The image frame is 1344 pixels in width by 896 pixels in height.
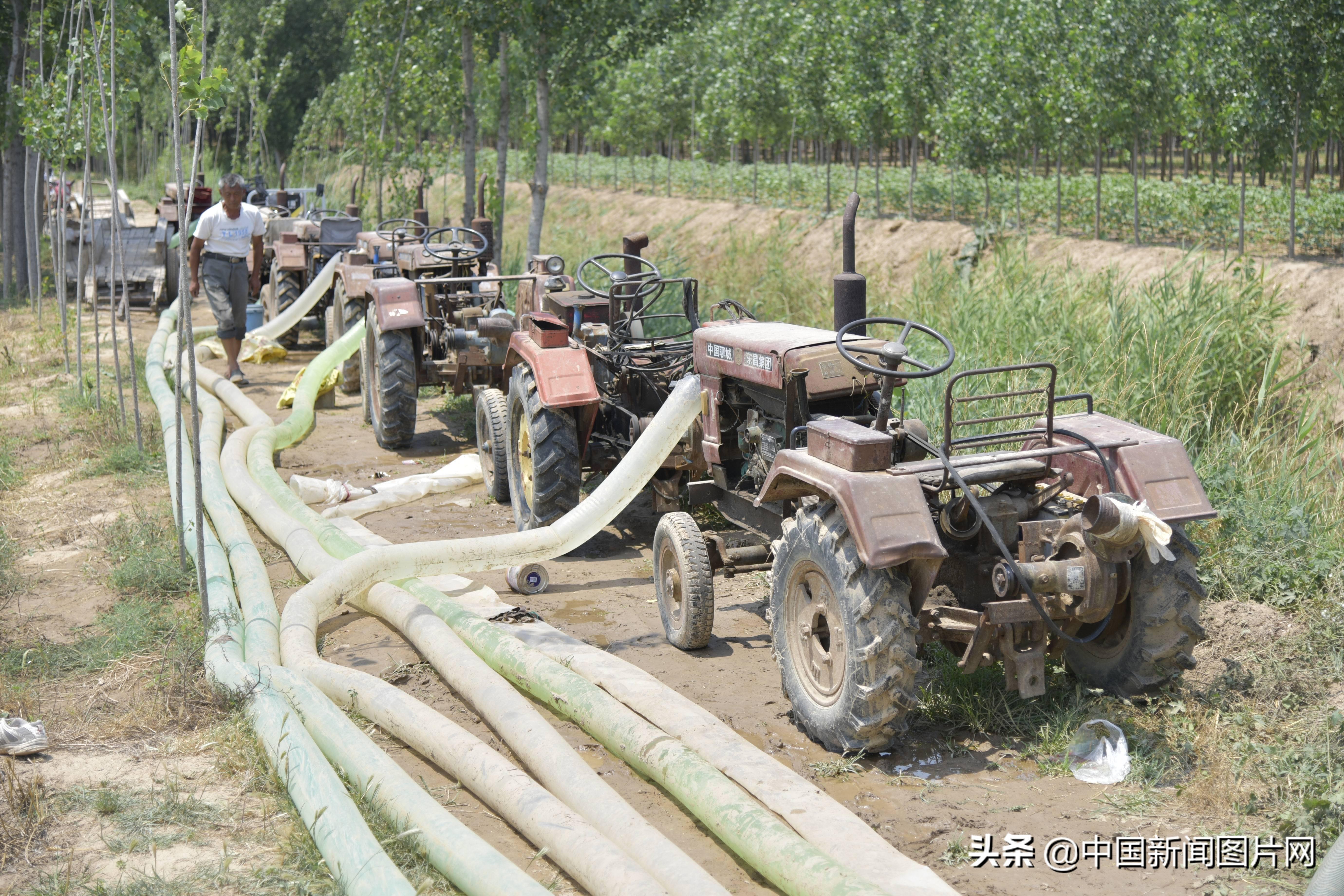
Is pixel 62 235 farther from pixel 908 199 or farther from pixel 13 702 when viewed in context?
pixel 908 199

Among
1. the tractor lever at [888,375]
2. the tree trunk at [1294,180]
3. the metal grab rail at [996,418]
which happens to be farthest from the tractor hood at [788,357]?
the tree trunk at [1294,180]

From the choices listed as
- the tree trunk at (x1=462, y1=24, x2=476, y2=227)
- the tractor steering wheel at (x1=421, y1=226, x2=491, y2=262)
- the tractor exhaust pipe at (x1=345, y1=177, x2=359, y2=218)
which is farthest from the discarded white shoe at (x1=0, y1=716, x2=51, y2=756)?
the tree trunk at (x1=462, y1=24, x2=476, y2=227)

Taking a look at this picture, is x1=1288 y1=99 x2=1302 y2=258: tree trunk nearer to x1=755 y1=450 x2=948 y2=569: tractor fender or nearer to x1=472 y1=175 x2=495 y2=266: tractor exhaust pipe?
x1=472 y1=175 x2=495 y2=266: tractor exhaust pipe

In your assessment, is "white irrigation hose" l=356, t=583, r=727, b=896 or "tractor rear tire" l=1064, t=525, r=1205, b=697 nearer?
"white irrigation hose" l=356, t=583, r=727, b=896

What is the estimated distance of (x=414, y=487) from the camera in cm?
788

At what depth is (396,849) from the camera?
11.5 ft

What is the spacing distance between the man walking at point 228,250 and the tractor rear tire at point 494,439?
10.5 ft

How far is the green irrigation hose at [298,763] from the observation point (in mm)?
3205

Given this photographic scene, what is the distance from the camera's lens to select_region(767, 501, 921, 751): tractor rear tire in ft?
13.2

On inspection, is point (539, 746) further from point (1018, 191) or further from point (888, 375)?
point (1018, 191)

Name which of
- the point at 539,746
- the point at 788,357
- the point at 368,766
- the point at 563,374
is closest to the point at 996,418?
the point at 788,357

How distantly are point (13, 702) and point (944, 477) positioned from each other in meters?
3.56

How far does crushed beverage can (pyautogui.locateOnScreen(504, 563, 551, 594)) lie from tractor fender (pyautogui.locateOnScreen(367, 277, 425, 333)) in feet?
10.4

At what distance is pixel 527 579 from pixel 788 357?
190cm
